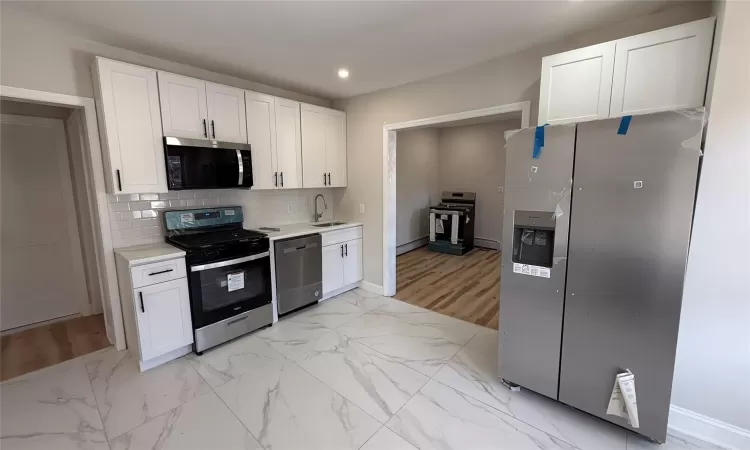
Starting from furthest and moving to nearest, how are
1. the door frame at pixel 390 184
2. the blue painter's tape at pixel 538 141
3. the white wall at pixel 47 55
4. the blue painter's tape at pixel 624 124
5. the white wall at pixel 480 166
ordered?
the white wall at pixel 480 166 → the door frame at pixel 390 184 → the white wall at pixel 47 55 → the blue painter's tape at pixel 538 141 → the blue painter's tape at pixel 624 124

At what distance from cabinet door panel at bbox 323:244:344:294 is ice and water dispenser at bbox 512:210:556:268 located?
2253 mm

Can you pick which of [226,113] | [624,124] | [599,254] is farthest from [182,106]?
[599,254]

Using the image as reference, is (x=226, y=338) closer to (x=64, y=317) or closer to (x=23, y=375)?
(x=23, y=375)

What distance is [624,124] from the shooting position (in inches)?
65.1

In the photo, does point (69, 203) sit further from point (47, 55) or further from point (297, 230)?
point (297, 230)

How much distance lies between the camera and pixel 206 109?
9.35 ft

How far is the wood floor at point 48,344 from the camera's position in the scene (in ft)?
8.39

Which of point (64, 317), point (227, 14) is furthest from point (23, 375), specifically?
point (227, 14)

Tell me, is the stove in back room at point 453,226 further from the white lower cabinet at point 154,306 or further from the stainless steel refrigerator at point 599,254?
the white lower cabinet at point 154,306

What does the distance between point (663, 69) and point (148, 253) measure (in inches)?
152

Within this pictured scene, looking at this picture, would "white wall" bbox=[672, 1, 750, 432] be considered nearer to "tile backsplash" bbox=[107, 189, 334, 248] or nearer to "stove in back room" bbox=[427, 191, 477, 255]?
"tile backsplash" bbox=[107, 189, 334, 248]

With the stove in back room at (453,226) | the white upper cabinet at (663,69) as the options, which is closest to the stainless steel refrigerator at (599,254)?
the white upper cabinet at (663,69)

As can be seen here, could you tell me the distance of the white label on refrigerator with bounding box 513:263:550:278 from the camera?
1.96 m

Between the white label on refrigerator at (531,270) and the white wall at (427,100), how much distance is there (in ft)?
4.50
